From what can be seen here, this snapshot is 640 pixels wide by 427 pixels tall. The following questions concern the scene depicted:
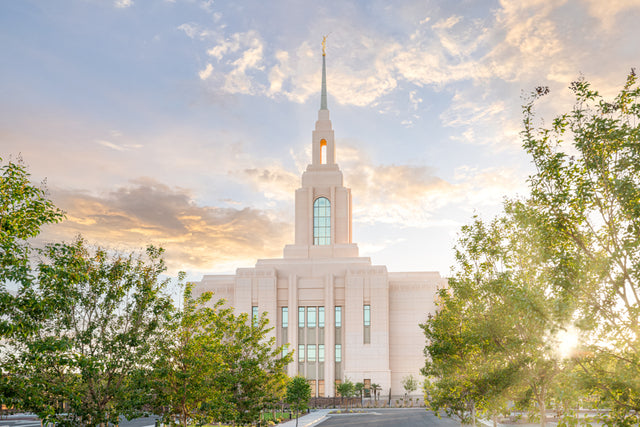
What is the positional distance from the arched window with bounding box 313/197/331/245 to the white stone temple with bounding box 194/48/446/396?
325cm

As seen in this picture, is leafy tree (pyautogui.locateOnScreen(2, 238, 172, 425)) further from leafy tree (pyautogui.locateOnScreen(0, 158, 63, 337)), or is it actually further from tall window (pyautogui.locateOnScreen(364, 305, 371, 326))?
tall window (pyautogui.locateOnScreen(364, 305, 371, 326))

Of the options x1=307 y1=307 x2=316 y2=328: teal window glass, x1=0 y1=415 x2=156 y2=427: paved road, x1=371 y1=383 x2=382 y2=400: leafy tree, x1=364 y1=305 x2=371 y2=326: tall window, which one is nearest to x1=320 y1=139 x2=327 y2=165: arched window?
x1=307 y1=307 x2=316 y2=328: teal window glass

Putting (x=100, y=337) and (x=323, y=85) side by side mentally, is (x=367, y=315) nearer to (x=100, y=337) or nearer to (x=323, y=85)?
(x=323, y=85)

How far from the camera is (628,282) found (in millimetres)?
11352

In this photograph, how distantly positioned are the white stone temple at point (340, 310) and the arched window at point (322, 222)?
128 inches

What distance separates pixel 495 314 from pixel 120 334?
1262 cm

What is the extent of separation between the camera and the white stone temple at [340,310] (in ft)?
296

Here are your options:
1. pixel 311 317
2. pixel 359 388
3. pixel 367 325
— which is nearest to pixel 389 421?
pixel 359 388

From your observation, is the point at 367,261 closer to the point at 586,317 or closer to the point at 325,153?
the point at 325,153

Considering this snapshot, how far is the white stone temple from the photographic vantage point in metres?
90.1

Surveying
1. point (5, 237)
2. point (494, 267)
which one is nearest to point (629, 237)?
point (494, 267)

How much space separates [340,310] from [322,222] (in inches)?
728

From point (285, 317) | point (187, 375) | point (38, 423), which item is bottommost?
point (38, 423)

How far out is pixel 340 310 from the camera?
94.0 m
